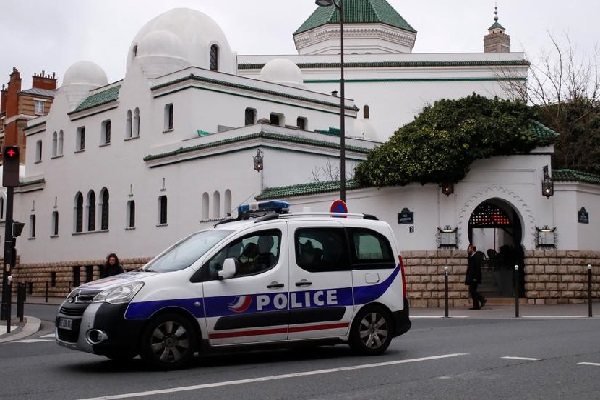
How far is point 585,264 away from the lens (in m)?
25.3

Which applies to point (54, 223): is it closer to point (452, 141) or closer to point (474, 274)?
point (452, 141)

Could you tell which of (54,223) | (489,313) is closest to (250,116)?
(54,223)

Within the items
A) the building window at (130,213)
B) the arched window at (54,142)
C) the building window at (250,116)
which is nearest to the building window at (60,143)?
the arched window at (54,142)

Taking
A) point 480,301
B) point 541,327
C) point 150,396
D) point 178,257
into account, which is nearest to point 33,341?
point 178,257

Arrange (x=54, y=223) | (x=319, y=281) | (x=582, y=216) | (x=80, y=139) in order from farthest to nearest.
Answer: (x=54, y=223) < (x=80, y=139) < (x=582, y=216) < (x=319, y=281)

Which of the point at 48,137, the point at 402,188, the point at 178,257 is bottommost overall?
the point at 178,257

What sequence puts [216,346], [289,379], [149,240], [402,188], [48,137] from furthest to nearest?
[48,137] → [149,240] → [402,188] → [216,346] → [289,379]

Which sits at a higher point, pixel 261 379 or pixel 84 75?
pixel 84 75

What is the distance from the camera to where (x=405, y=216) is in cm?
2553

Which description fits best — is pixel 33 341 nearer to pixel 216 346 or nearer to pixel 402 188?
pixel 216 346

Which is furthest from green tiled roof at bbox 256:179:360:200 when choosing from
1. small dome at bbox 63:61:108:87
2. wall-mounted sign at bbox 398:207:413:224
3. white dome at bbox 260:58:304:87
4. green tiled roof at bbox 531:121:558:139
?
small dome at bbox 63:61:108:87

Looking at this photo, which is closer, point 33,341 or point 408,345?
point 408,345

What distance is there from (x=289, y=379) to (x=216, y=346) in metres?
1.58

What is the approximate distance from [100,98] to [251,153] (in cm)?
1300
